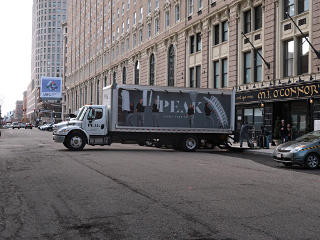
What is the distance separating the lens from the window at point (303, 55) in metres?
24.1

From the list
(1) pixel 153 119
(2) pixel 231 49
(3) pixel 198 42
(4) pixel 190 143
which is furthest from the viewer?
(3) pixel 198 42

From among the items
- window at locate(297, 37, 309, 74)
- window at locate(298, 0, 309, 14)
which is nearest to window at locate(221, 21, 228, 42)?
window at locate(298, 0, 309, 14)

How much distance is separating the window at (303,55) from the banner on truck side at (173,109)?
5.41 m

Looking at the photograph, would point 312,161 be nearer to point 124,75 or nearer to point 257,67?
point 257,67

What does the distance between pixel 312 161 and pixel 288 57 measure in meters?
14.0

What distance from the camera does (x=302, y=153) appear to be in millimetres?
13219

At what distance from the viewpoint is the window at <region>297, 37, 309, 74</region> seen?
24.1 meters

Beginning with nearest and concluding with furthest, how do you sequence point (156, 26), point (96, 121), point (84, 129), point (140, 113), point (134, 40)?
point (84, 129) → point (96, 121) → point (140, 113) → point (156, 26) → point (134, 40)

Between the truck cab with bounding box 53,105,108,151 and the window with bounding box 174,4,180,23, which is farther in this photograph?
the window with bounding box 174,4,180,23

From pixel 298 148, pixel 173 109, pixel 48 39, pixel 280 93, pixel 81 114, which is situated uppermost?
pixel 48 39

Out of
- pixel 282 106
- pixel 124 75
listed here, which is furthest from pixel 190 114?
pixel 124 75

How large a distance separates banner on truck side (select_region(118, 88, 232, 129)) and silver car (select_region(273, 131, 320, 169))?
28.1 ft

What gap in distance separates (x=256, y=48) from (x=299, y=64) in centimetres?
477

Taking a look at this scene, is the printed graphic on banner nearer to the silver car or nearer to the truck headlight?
the silver car
